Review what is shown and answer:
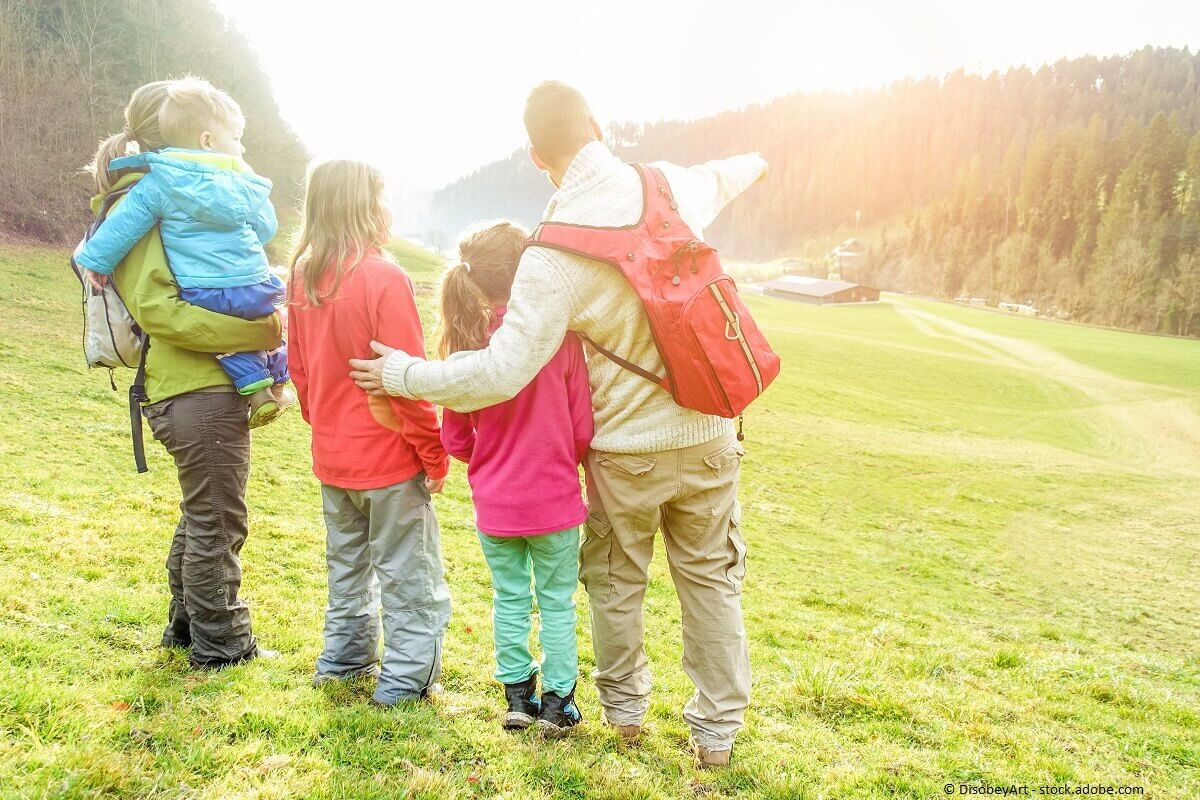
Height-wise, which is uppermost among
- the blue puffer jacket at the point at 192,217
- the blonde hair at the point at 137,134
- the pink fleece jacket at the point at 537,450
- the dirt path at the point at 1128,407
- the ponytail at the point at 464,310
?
the blonde hair at the point at 137,134

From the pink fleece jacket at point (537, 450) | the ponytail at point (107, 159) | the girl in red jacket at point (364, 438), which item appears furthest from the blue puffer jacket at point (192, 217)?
the pink fleece jacket at point (537, 450)

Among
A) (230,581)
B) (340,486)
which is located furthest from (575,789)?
(230,581)

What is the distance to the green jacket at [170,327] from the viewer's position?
314 cm

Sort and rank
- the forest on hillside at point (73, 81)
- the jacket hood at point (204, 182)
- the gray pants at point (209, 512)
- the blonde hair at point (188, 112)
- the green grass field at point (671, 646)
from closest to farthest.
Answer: the green grass field at point (671, 646) → the jacket hood at point (204, 182) → the blonde hair at point (188, 112) → the gray pants at point (209, 512) → the forest on hillside at point (73, 81)

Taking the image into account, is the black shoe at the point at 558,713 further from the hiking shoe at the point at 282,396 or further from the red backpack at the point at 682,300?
the hiking shoe at the point at 282,396


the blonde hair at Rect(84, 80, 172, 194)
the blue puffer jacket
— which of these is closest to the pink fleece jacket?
the blue puffer jacket

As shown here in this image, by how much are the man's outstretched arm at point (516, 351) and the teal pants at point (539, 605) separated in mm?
722

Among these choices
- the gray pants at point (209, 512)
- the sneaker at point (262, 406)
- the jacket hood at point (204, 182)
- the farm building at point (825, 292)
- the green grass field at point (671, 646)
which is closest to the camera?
the green grass field at point (671, 646)

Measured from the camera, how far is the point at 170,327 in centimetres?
315

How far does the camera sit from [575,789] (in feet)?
9.26

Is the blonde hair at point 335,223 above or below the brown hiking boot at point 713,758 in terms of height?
above

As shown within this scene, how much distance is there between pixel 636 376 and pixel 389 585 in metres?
1.49

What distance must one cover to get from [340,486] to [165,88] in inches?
75.7

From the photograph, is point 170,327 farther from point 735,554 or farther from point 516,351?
point 735,554
